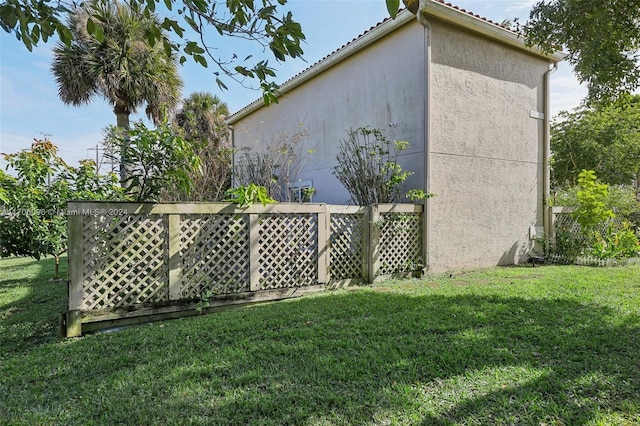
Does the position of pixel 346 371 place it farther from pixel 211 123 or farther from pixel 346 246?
pixel 211 123

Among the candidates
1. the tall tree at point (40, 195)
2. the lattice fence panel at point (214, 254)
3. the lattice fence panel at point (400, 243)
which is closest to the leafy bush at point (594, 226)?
the lattice fence panel at point (400, 243)

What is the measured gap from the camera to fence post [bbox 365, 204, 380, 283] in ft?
22.4

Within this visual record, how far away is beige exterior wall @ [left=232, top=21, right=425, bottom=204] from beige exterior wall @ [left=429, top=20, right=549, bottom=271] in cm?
46

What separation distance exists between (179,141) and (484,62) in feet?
24.2

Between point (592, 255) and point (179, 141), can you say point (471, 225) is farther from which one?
point (179, 141)

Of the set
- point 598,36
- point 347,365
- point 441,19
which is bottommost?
point 347,365

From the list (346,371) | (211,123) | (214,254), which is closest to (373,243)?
(214,254)

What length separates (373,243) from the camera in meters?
6.85

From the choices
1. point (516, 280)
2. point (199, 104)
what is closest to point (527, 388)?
point (516, 280)

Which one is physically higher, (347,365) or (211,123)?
(211,123)

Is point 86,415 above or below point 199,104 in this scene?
below

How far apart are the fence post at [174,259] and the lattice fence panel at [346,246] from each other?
2.76 metres

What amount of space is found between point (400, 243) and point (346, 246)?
4.30 ft

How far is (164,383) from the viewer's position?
2855 millimetres
